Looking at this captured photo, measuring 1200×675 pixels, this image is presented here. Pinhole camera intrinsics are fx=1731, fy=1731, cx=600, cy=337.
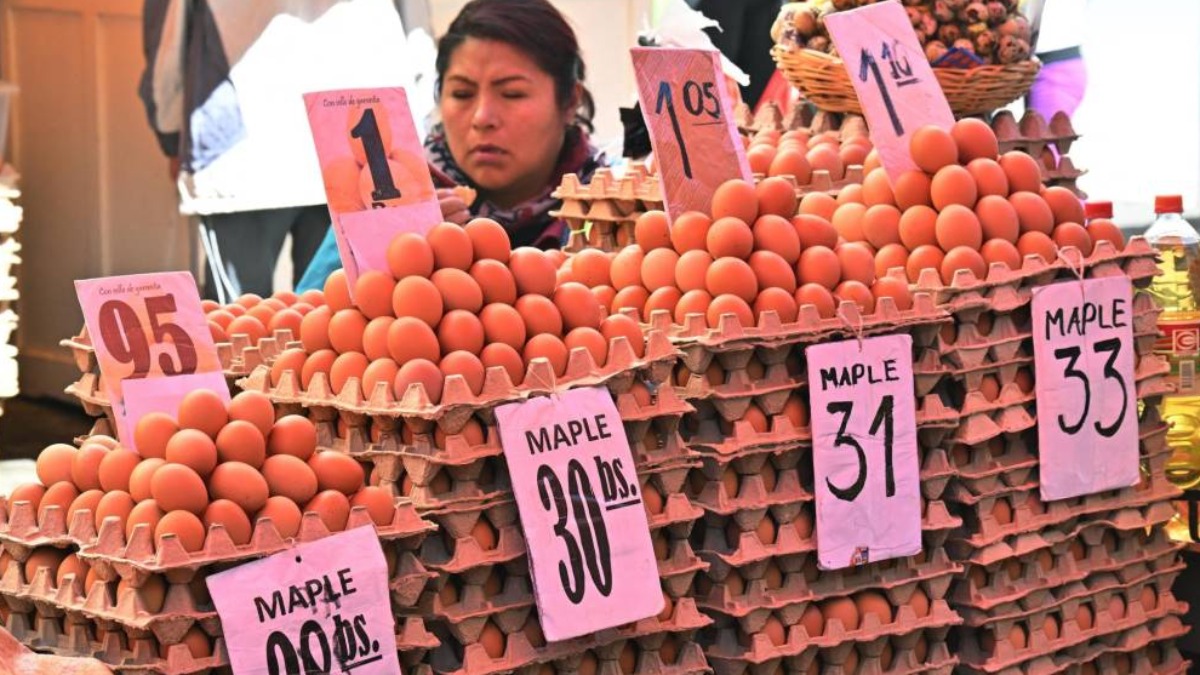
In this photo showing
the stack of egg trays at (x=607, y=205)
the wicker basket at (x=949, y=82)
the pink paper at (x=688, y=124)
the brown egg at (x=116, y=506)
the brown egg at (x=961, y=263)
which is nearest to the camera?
the brown egg at (x=116, y=506)

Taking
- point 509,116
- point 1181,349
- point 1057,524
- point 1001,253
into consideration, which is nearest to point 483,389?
point 1001,253

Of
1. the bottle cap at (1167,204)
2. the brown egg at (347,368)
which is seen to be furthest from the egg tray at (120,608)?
the bottle cap at (1167,204)

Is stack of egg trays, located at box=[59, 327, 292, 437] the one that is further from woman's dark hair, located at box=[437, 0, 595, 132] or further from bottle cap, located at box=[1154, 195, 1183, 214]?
woman's dark hair, located at box=[437, 0, 595, 132]

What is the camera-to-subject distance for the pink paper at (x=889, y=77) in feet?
11.4

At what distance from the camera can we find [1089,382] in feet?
11.5

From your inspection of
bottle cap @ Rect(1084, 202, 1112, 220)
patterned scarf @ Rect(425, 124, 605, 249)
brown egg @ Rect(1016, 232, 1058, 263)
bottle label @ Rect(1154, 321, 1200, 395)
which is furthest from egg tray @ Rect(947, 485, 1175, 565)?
patterned scarf @ Rect(425, 124, 605, 249)

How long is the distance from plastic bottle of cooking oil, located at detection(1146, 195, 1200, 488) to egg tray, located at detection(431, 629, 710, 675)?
174cm

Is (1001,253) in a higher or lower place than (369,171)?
lower

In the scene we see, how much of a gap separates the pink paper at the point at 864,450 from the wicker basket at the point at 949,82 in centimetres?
102

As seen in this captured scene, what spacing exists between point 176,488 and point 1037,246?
73.8 inches

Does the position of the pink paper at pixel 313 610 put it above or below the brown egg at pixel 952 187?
below

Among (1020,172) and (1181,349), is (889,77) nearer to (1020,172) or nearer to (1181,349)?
(1020,172)

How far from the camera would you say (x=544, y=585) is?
261 cm

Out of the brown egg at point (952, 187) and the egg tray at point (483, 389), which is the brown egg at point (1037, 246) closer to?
the brown egg at point (952, 187)
